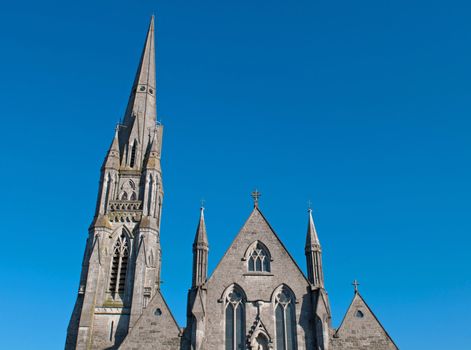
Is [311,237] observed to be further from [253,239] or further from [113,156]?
[113,156]

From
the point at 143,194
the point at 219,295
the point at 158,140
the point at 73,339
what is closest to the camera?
the point at 219,295

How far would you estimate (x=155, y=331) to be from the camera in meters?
24.5

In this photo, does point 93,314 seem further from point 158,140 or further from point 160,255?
point 158,140

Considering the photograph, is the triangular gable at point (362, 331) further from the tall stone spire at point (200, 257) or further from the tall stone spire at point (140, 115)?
the tall stone spire at point (140, 115)

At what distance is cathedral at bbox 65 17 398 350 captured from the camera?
79.6ft

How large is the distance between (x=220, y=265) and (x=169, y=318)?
391 cm

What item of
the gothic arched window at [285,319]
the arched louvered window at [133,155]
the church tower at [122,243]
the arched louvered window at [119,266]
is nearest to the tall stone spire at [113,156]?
the church tower at [122,243]

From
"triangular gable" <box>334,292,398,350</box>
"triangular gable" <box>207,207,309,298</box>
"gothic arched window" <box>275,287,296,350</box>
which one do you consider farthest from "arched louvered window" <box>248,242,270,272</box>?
"triangular gable" <box>334,292,398,350</box>

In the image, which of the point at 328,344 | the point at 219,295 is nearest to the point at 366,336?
the point at 328,344

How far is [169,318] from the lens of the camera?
24.9 meters

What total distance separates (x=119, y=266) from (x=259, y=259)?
1279 cm

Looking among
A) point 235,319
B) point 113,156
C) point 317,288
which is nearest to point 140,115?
point 113,156

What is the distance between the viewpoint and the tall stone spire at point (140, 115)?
41625 mm

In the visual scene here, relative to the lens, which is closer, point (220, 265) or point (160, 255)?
point (220, 265)
